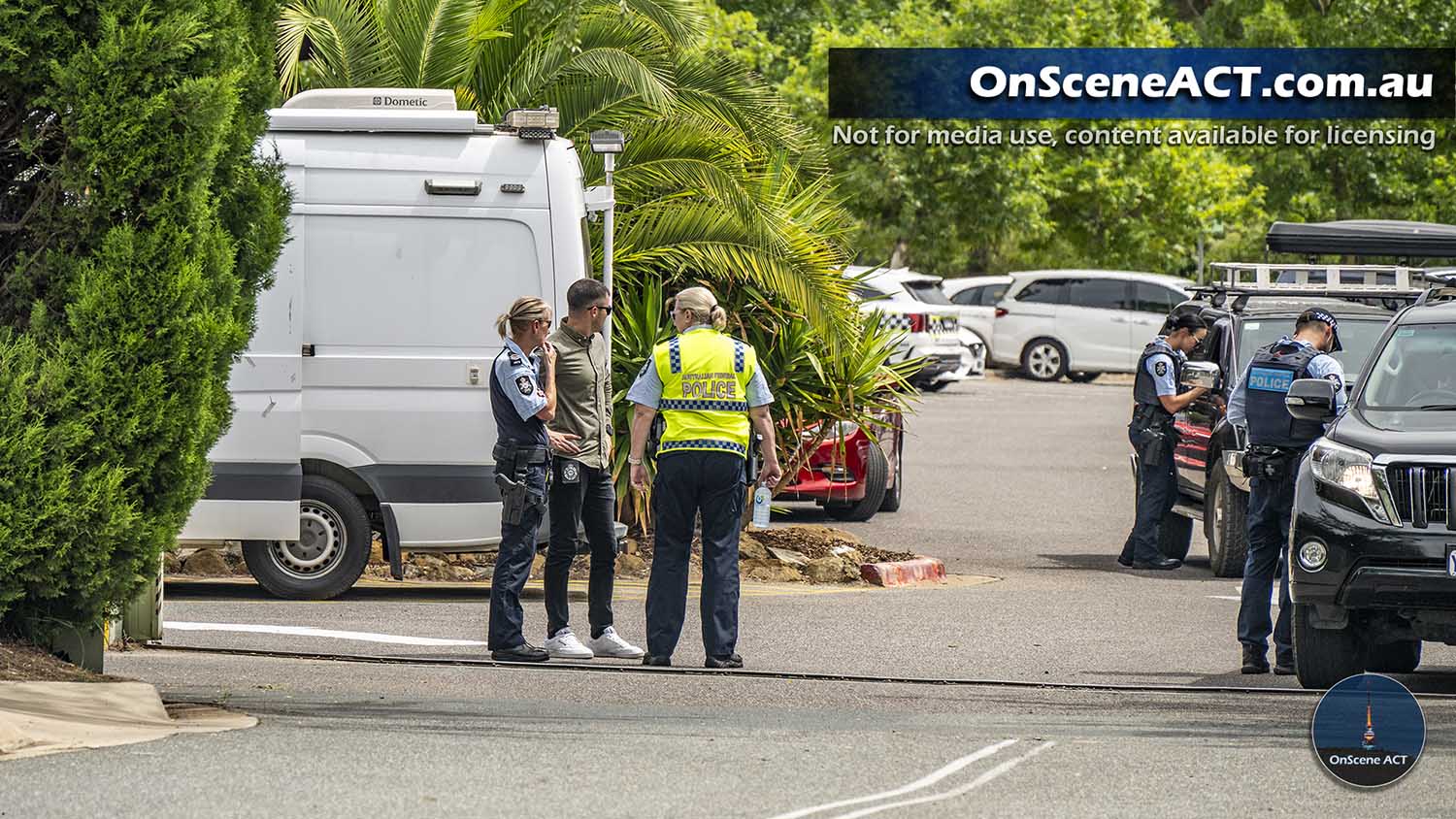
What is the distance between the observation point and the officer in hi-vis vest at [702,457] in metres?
9.48

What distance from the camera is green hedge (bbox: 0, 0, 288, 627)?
7.40 meters

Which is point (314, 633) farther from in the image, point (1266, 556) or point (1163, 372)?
point (1163, 372)

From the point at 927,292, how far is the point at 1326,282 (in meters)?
16.3

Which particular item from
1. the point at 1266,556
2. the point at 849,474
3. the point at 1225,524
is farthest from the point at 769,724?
the point at 849,474

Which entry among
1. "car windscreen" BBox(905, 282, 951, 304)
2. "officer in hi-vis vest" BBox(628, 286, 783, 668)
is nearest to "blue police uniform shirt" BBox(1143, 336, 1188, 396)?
"officer in hi-vis vest" BBox(628, 286, 783, 668)

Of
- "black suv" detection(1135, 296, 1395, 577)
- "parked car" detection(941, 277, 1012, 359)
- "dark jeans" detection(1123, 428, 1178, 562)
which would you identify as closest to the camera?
"black suv" detection(1135, 296, 1395, 577)

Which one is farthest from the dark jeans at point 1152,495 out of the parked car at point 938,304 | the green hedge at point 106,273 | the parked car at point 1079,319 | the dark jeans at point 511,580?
the parked car at point 1079,319

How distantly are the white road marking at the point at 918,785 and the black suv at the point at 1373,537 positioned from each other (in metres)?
1.87

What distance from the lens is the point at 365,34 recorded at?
49.0 feet

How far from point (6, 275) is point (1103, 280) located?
1082 inches

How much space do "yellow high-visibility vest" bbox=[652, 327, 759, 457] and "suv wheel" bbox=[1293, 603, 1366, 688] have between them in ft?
8.34

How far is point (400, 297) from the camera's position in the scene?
11.4 metres

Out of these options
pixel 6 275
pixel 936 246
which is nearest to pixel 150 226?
pixel 6 275

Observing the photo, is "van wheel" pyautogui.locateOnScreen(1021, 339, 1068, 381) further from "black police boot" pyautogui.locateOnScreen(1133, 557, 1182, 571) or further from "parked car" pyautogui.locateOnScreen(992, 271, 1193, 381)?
"black police boot" pyautogui.locateOnScreen(1133, 557, 1182, 571)
